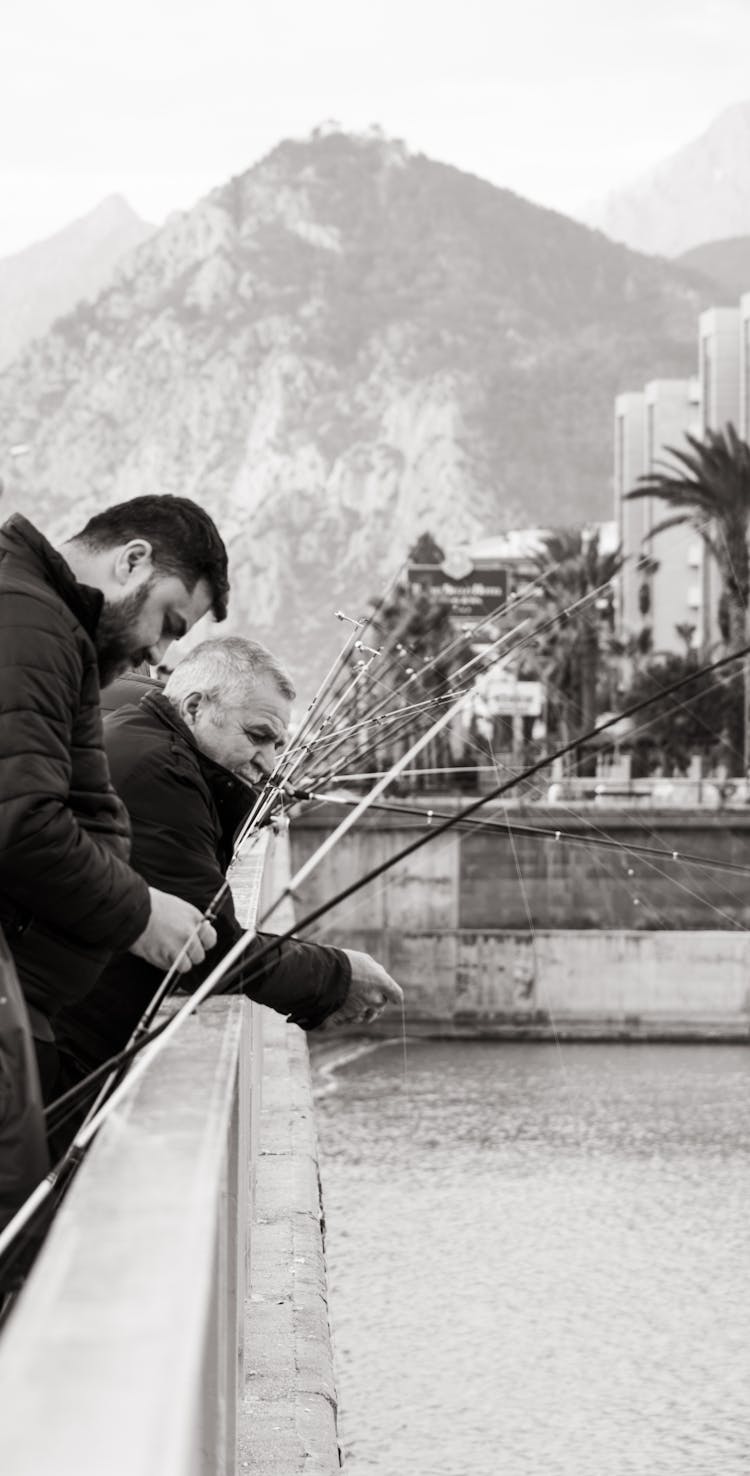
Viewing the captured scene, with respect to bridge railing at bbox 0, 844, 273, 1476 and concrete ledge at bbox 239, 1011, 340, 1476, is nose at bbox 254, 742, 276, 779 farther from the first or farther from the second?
bridge railing at bbox 0, 844, 273, 1476

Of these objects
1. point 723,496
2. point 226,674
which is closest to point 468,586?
point 723,496

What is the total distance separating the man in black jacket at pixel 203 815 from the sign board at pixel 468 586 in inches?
2456

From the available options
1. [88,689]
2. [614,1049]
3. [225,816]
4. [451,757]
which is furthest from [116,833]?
[451,757]

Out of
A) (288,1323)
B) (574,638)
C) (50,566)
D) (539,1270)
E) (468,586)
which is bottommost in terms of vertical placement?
(539,1270)

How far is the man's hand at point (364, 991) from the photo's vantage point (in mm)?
4414

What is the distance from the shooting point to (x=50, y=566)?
10.7 feet

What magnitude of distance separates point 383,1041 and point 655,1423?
2858cm

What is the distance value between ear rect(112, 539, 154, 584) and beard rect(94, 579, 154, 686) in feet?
0.06

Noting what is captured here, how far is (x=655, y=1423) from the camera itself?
16.8 metres

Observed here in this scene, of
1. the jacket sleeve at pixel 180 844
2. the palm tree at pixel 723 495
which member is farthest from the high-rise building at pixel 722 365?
the jacket sleeve at pixel 180 844

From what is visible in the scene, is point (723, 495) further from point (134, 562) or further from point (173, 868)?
point (134, 562)

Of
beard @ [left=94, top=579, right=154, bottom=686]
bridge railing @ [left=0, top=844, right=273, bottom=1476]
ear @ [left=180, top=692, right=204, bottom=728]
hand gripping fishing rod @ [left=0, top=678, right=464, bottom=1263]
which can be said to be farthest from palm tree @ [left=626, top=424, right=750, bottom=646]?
bridge railing @ [left=0, top=844, right=273, bottom=1476]

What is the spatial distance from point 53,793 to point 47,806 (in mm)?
24

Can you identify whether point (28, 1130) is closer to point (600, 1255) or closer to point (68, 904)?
point (68, 904)
